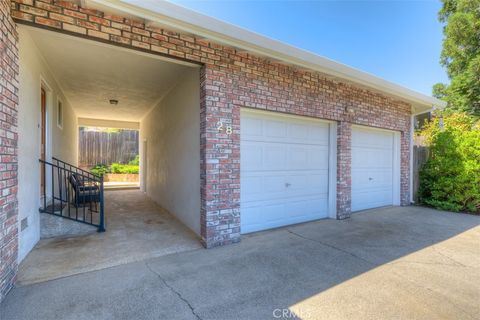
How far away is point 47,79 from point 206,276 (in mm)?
4712

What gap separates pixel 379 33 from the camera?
8.02 meters

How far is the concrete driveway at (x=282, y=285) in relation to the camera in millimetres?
2070

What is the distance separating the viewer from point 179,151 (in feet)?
16.1

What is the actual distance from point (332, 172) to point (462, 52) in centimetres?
1185

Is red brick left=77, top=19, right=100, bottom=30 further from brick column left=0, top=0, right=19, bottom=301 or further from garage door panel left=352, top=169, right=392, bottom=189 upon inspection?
garage door panel left=352, top=169, right=392, bottom=189

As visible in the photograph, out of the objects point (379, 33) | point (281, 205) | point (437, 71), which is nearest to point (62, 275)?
point (281, 205)

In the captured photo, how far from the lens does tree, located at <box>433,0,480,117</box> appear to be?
414 inches

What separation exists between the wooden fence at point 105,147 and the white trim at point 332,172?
12987mm

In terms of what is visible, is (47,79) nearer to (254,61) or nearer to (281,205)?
(254,61)

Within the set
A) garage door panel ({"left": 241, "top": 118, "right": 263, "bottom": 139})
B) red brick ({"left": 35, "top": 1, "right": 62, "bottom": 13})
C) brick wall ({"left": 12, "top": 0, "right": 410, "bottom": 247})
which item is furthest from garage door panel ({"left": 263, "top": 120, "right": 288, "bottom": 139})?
red brick ({"left": 35, "top": 1, "right": 62, "bottom": 13})

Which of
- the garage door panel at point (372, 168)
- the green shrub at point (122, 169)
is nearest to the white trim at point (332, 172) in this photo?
the garage door panel at point (372, 168)

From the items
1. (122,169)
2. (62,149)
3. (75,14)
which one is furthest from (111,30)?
(122,169)

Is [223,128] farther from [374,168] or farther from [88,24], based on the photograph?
[374,168]

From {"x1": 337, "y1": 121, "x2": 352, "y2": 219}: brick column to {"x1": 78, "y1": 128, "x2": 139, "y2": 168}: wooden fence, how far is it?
13186mm
